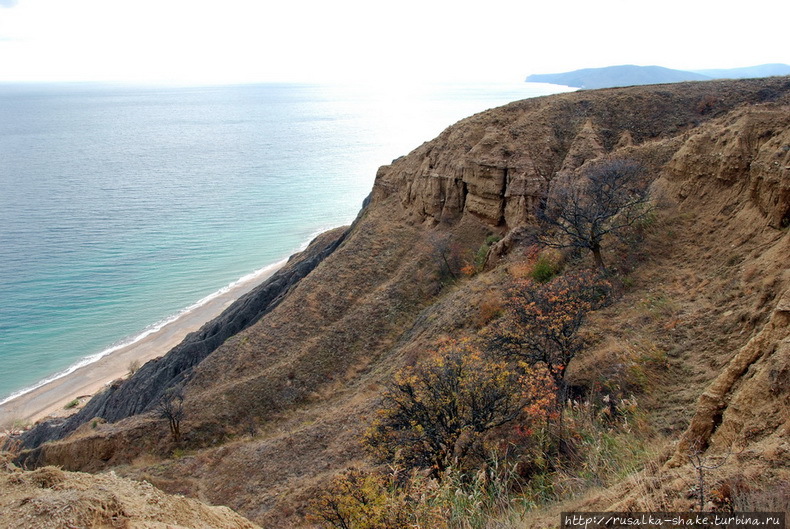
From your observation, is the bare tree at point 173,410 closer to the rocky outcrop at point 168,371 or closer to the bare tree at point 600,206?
the rocky outcrop at point 168,371

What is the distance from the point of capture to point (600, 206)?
2245cm

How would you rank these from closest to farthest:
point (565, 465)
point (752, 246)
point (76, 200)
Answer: point (565, 465)
point (752, 246)
point (76, 200)

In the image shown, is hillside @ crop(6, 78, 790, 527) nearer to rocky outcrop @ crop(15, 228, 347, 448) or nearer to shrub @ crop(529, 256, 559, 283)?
rocky outcrop @ crop(15, 228, 347, 448)

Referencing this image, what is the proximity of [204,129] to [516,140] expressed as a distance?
16695 centimetres

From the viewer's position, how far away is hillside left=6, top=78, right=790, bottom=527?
930cm

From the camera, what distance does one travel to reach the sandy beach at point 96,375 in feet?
137

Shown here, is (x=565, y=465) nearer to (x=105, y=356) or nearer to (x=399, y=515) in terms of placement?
(x=399, y=515)

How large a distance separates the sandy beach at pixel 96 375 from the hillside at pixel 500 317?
31.0ft

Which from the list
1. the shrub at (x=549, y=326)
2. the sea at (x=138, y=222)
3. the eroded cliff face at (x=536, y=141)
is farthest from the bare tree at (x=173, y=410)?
the sea at (x=138, y=222)

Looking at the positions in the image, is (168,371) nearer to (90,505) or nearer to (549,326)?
(549,326)

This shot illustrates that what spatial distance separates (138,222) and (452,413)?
257 feet

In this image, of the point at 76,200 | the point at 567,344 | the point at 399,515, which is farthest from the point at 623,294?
the point at 76,200

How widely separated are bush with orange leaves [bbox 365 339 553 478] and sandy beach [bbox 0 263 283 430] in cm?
3781

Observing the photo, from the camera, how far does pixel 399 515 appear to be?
8.83 meters
